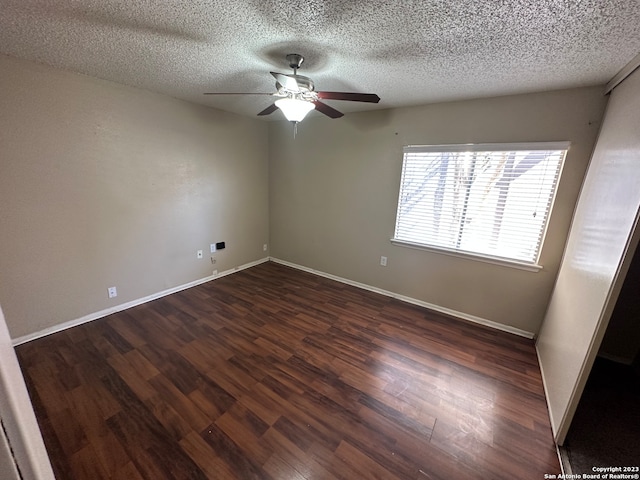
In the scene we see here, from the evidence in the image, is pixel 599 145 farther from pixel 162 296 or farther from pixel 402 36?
pixel 162 296

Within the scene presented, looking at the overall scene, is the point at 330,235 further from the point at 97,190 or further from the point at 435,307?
the point at 97,190

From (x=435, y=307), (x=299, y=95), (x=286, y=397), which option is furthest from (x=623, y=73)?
(x=286, y=397)

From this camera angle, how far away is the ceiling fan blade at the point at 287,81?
1.72 m

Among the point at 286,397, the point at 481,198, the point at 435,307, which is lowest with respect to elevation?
the point at 286,397

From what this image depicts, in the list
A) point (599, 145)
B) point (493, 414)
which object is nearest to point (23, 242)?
point (493, 414)

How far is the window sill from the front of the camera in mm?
2545

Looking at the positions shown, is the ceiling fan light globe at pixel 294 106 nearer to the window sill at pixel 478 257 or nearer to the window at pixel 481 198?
the window at pixel 481 198

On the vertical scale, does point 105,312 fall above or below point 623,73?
below

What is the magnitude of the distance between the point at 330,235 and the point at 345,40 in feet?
8.33

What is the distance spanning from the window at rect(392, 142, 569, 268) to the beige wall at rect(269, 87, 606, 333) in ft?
0.32

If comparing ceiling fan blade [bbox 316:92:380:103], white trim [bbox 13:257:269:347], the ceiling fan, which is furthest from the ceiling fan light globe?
white trim [bbox 13:257:269:347]

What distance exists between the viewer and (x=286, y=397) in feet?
6.12

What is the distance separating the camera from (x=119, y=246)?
A: 2789 millimetres

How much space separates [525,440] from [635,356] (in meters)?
1.63
